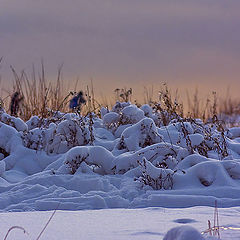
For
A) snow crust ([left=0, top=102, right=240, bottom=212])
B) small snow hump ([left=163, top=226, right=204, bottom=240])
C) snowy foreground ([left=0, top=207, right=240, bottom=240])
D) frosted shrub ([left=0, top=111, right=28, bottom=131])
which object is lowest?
snow crust ([left=0, top=102, right=240, bottom=212])

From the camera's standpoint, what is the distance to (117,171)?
506 cm

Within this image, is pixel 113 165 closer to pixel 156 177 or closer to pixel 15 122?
pixel 156 177

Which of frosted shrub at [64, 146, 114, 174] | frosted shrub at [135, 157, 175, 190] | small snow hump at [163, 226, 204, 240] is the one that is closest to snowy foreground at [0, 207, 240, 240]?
small snow hump at [163, 226, 204, 240]

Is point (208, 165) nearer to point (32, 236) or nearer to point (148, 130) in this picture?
point (148, 130)

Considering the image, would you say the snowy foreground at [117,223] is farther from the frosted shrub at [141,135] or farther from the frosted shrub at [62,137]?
the frosted shrub at [62,137]

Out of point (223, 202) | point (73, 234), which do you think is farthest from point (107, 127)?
point (73, 234)

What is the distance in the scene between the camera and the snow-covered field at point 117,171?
3.04 m

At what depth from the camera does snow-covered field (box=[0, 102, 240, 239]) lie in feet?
9.98

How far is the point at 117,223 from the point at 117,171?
2.32m

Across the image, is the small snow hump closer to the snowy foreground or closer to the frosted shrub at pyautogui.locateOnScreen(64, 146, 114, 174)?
the snowy foreground

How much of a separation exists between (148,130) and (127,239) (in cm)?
340

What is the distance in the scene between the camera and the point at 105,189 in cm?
451

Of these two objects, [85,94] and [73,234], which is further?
[85,94]

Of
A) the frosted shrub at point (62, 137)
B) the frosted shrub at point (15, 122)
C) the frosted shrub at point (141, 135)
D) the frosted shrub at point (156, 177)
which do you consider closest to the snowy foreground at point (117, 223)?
the frosted shrub at point (156, 177)
